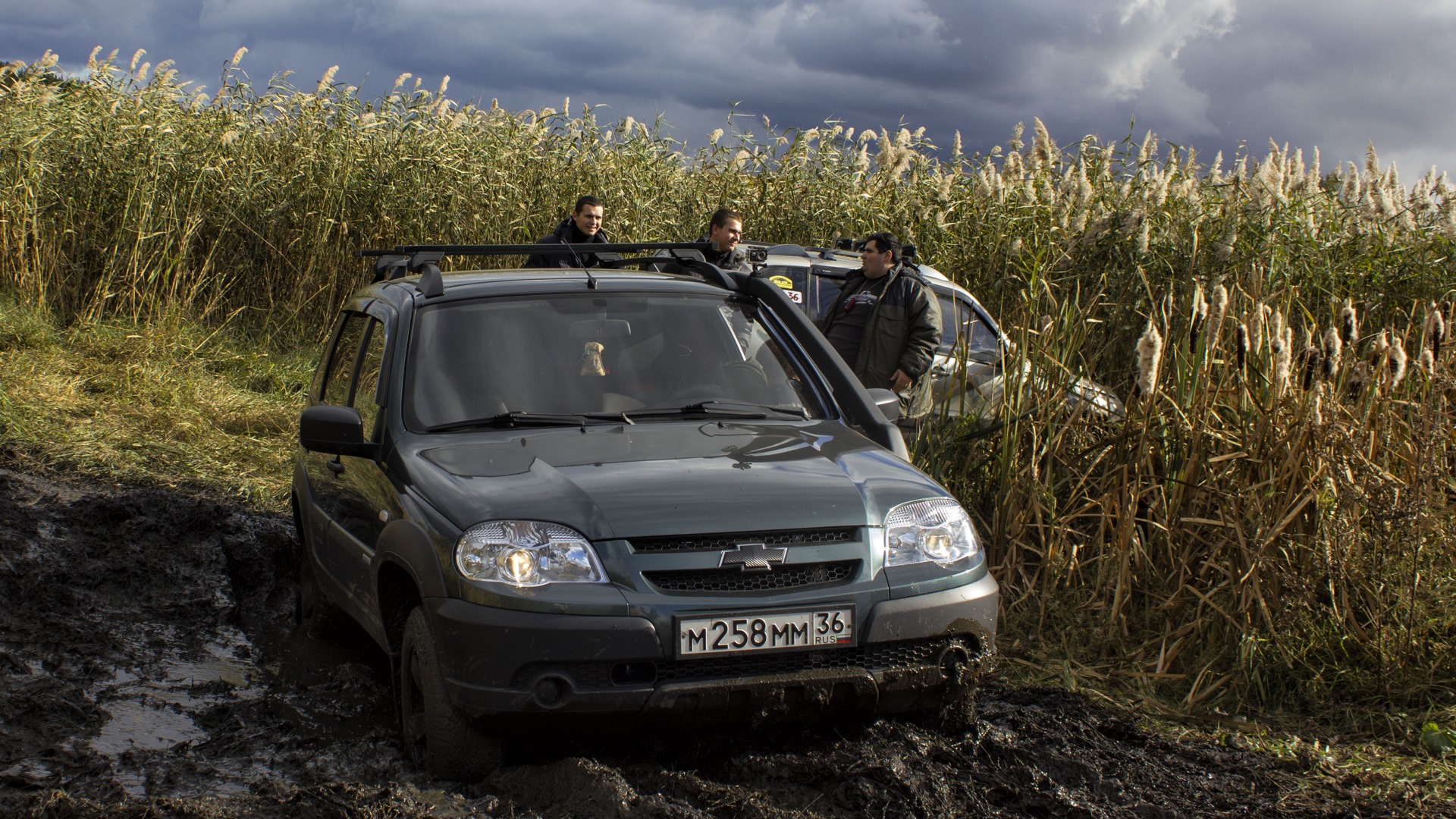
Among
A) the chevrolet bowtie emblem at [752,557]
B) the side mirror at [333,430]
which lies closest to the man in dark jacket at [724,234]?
the side mirror at [333,430]

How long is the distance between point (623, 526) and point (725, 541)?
0.93ft

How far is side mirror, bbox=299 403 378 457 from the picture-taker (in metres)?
4.29

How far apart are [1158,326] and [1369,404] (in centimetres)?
145

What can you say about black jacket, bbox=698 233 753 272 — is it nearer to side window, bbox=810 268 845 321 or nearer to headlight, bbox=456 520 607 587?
side window, bbox=810 268 845 321

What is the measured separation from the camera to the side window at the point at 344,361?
5.35 meters

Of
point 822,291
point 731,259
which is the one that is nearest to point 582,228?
point 731,259

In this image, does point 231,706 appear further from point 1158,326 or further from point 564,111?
point 564,111

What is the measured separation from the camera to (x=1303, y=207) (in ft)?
26.7

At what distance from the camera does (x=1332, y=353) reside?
16.5 ft

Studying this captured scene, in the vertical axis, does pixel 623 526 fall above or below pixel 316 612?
above

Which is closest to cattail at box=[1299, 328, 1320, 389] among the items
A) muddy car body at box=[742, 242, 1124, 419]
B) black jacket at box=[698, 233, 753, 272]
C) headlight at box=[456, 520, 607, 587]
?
muddy car body at box=[742, 242, 1124, 419]

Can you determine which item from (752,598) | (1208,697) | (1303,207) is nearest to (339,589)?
(752,598)

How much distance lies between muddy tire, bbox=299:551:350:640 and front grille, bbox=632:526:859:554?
220cm

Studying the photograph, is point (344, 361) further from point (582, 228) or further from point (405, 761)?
point (582, 228)
